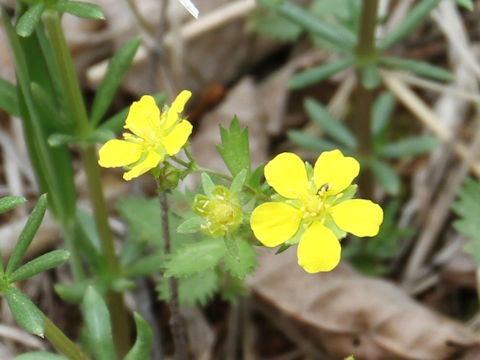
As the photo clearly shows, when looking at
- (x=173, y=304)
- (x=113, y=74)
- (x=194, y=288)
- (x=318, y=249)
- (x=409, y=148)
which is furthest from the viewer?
(x=409, y=148)

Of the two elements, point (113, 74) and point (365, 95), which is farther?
point (365, 95)

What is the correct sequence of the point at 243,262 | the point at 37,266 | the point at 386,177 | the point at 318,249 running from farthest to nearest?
the point at 386,177, the point at 243,262, the point at 37,266, the point at 318,249

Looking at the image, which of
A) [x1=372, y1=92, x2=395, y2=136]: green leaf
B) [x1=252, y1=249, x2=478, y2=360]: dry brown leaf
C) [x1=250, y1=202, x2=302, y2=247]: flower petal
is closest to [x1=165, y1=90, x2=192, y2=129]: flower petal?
[x1=250, y1=202, x2=302, y2=247]: flower petal

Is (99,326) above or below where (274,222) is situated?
below

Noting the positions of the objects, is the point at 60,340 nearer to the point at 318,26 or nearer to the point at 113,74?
the point at 113,74

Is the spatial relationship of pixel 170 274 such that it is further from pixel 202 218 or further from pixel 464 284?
pixel 464 284

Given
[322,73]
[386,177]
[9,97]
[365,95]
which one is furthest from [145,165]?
[386,177]
